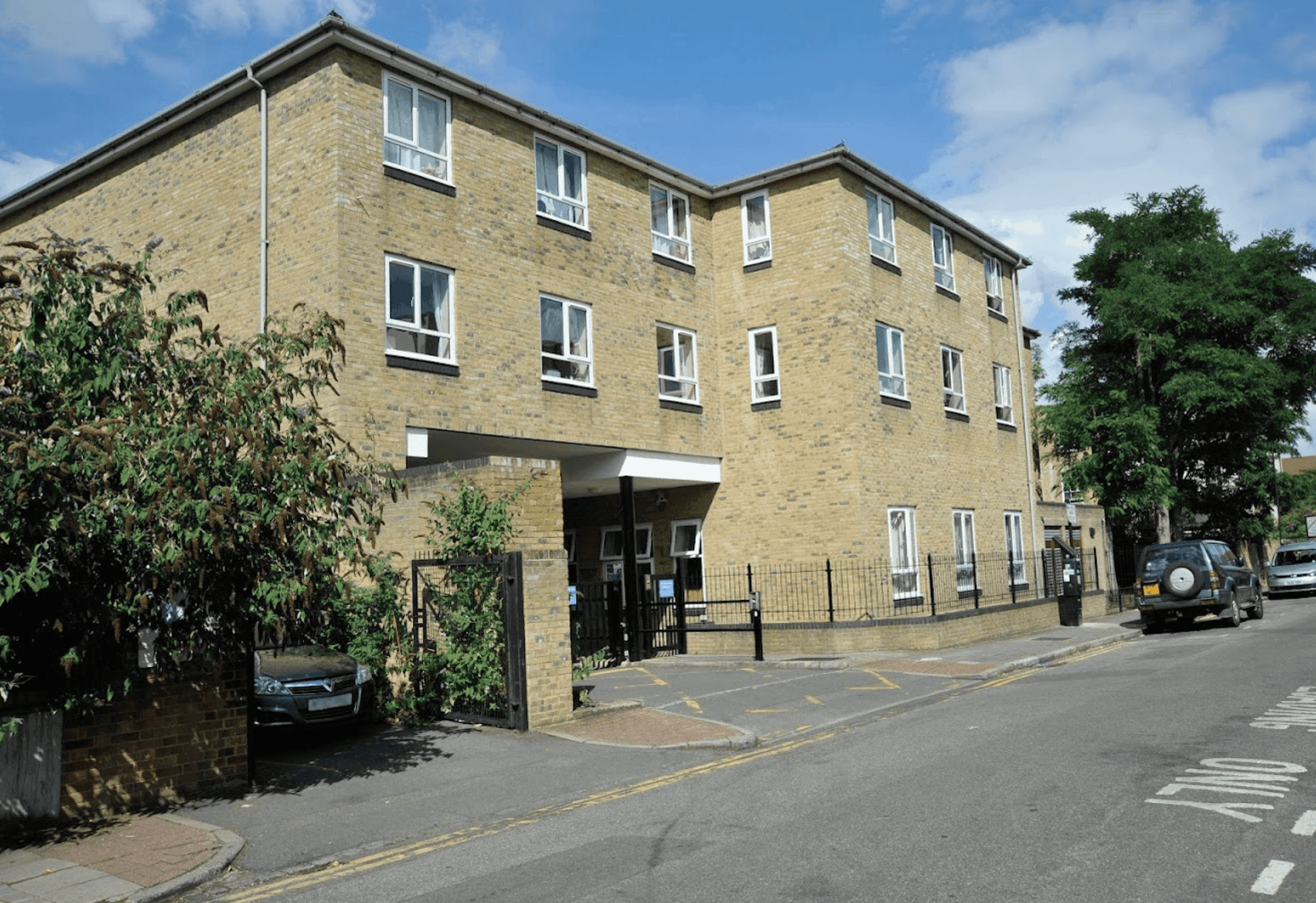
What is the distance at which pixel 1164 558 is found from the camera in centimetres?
2267

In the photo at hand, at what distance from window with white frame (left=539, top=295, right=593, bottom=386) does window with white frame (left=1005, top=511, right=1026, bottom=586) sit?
1216cm

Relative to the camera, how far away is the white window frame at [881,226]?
2245 centimetres

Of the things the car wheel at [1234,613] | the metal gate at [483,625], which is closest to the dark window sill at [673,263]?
the metal gate at [483,625]

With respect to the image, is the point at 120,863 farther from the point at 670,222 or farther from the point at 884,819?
the point at 670,222

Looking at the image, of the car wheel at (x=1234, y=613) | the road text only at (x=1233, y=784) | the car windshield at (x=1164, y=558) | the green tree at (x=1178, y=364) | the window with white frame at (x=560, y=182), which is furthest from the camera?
the green tree at (x=1178, y=364)

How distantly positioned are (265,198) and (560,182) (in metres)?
5.13

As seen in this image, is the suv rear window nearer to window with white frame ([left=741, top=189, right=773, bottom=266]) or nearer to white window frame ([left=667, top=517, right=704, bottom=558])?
white window frame ([left=667, top=517, right=704, bottom=558])

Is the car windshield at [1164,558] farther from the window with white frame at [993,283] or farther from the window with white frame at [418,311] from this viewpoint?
the window with white frame at [418,311]

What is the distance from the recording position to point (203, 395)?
26.0ft

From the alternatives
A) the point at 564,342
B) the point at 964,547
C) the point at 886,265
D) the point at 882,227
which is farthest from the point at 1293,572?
the point at 564,342

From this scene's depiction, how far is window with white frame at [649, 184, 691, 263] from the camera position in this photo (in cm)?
2120

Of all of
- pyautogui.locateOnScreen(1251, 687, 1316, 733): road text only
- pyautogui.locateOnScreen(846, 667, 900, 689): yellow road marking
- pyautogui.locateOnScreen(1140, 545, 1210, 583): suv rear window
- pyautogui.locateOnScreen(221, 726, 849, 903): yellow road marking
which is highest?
pyautogui.locateOnScreen(1140, 545, 1210, 583): suv rear window

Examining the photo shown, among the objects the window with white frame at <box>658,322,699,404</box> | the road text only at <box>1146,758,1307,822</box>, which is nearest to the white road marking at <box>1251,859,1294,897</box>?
the road text only at <box>1146,758,1307,822</box>

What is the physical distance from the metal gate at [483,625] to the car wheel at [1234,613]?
17.3 m
